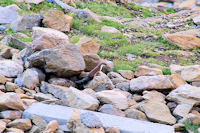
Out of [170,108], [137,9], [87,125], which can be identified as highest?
[87,125]

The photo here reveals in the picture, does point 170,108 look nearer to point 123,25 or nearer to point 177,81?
point 177,81

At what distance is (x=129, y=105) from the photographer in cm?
527

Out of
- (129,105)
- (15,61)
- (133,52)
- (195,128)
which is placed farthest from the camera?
(133,52)

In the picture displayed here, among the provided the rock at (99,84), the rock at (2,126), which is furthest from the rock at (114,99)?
the rock at (2,126)

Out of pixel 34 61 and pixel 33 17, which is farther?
pixel 33 17

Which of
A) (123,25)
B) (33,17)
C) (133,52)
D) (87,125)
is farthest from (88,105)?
(123,25)

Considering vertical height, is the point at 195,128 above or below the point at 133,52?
above

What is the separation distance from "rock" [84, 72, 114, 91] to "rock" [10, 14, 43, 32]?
431cm

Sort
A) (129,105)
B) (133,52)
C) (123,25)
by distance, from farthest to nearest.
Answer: (123,25)
(133,52)
(129,105)

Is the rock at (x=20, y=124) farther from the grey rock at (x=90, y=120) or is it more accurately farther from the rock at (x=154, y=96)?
the rock at (x=154, y=96)

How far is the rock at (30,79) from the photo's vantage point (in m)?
5.36

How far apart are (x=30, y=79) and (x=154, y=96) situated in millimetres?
2124

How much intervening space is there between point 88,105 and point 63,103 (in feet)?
1.31

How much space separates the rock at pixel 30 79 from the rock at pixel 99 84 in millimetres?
963
